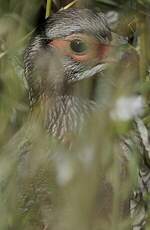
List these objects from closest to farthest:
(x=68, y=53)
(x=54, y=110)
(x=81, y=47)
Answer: (x=81, y=47)
(x=68, y=53)
(x=54, y=110)

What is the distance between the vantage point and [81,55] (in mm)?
2432

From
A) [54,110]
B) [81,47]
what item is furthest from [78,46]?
[54,110]

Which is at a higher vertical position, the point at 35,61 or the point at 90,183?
the point at 90,183

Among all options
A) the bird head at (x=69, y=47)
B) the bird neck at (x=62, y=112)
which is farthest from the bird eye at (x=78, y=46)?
the bird neck at (x=62, y=112)

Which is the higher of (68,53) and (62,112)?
(68,53)

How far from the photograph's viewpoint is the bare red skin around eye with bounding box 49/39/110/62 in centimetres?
236

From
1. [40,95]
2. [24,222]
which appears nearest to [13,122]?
[40,95]

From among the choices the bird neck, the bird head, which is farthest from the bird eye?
the bird neck

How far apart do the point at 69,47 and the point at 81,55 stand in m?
0.06

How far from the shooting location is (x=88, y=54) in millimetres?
2465

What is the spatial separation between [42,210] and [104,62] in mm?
585

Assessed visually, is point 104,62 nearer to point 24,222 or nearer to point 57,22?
point 57,22

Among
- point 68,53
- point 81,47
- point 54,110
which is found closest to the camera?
point 81,47

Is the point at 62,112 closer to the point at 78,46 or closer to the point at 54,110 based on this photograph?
the point at 54,110
